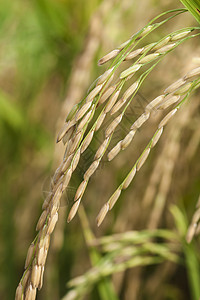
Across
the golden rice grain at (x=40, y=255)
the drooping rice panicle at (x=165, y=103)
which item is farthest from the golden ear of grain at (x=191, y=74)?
the golden rice grain at (x=40, y=255)

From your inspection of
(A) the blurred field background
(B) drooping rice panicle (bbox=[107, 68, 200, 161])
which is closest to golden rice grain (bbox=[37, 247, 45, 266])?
(B) drooping rice panicle (bbox=[107, 68, 200, 161])

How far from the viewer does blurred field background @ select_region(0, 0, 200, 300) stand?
1321 mm

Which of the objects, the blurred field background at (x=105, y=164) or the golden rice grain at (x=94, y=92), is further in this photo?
the blurred field background at (x=105, y=164)

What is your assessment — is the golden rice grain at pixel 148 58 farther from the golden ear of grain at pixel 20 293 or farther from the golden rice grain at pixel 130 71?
the golden ear of grain at pixel 20 293

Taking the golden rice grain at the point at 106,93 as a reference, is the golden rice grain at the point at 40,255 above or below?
below

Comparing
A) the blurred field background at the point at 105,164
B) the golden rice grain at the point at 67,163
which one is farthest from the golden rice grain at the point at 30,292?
the blurred field background at the point at 105,164

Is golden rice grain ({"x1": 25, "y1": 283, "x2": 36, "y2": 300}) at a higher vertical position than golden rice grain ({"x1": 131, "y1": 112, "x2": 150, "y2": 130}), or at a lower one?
lower

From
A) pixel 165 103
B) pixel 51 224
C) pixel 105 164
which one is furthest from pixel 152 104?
pixel 105 164

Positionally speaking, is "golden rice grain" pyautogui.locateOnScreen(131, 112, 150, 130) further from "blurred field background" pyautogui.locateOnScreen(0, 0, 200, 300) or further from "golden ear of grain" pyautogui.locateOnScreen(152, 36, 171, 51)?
"blurred field background" pyautogui.locateOnScreen(0, 0, 200, 300)

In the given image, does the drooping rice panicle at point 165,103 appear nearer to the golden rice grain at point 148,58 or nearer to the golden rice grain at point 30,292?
the golden rice grain at point 148,58

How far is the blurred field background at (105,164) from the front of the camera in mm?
1321

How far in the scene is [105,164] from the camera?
1281mm

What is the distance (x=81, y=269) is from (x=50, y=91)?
31.0 inches

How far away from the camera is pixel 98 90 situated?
47 cm
